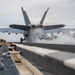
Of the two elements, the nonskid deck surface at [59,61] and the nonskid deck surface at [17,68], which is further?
the nonskid deck surface at [17,68]

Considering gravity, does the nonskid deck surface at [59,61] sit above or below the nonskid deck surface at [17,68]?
above

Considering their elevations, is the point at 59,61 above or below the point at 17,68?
above

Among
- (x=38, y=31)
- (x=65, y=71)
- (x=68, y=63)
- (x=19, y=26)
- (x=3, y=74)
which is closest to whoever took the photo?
(x=68, y=63)

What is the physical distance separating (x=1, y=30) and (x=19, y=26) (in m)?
14.0

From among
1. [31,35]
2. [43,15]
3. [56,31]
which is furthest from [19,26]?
[56,31]

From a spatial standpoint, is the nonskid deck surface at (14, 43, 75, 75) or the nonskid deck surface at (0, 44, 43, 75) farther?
the nonskid deck surface at (0, 44, 43, 75)

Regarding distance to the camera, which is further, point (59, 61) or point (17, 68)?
point (17, 68)

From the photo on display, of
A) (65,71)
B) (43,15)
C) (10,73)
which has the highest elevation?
(43,15)

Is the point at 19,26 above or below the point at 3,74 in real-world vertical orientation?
above

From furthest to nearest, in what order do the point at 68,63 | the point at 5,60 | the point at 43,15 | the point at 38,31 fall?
the point at 43,15, the point at 38,31, the point at 5,60, the point at 68,63

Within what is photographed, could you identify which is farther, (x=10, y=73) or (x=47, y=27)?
(x=47, y=27)

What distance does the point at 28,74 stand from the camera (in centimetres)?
830

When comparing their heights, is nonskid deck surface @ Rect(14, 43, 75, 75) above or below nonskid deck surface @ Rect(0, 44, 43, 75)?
above

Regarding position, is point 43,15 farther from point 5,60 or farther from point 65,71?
point 65,71
